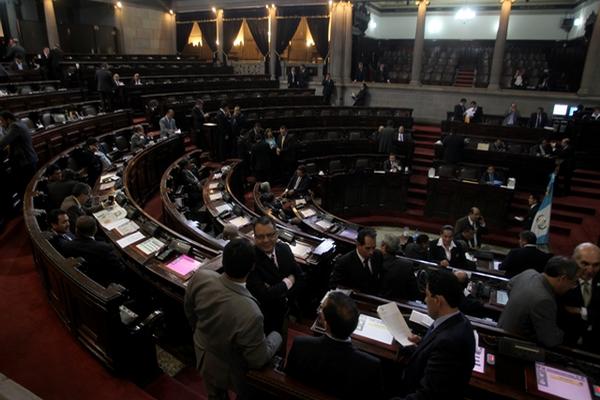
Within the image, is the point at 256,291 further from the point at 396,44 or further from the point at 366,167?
the point at 396,44

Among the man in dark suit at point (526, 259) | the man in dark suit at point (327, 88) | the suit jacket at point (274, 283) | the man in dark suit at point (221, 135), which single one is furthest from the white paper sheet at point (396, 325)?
the man in dark suit at point (327, 88)

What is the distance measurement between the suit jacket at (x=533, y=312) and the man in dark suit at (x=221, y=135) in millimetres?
7762

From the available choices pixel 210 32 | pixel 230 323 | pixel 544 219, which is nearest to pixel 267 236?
pixel 230 323

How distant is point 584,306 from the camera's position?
9.61ft

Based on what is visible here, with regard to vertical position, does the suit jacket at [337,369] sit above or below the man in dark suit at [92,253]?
above

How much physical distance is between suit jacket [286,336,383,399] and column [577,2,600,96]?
1279cm

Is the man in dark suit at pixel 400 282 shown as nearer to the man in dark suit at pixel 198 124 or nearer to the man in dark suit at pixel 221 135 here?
the man in dark suit at pixel 221 135

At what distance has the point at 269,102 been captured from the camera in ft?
41.5

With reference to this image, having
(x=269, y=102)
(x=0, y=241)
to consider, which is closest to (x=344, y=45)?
(x=269, y=102)

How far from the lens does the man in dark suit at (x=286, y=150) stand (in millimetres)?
9391

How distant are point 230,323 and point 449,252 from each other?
3778 mm

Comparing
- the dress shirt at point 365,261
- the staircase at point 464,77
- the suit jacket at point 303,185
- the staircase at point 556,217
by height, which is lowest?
the staircase at point 556,217

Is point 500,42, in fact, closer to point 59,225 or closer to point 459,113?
point 459,113

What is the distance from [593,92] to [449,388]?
12681 mm
